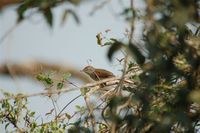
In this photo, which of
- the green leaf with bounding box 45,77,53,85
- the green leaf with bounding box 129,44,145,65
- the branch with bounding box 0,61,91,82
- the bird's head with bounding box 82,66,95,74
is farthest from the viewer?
the bird's head with bounding box 82,66,95,74

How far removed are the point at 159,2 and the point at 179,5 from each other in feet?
0.65

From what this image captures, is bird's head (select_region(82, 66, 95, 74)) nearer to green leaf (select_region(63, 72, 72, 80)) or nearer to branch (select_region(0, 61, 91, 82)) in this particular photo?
green leaf (select_region(63, 72, 72, 80))

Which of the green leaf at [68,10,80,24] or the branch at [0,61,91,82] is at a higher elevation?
the green leaf at [68,10,80,24]

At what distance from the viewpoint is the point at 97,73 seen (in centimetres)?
368

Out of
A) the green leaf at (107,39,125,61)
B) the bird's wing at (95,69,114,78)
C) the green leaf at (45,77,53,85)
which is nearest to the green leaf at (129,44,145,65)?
the green leaf at (107,39,125,61)

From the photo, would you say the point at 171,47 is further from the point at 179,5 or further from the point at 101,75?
the point at 101,75

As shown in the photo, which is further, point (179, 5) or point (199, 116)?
point (199, 116)

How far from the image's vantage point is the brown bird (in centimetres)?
359

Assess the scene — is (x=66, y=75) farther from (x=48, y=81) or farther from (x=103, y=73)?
(x=103, y=73)

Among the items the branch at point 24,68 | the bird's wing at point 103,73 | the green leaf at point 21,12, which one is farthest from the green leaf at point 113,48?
the bird's wing at point 103,73

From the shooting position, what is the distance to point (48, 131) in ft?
11.6

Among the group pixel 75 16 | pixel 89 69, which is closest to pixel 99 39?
pixel 89 69

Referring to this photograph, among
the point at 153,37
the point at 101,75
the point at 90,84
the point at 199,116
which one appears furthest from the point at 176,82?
the point at 153,37

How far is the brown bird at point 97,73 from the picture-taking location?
141 inches
